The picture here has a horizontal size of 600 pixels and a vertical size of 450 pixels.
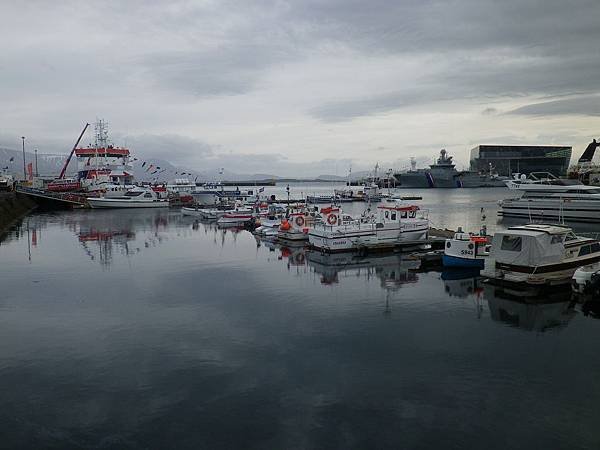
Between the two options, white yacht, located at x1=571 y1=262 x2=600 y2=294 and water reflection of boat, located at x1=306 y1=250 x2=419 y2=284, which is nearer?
white yacht, located at x1=571 y1=262 x2=600 y2=294

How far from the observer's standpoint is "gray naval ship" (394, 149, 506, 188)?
150 metres

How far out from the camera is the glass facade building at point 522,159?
160375mm

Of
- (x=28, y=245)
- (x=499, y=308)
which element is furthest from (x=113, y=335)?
(x=28, y=245)

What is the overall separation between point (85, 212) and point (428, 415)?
2284 inches

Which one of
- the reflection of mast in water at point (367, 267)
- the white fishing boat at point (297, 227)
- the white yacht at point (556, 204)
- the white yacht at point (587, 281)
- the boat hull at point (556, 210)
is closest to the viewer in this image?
the white yacht at point (587, 281)

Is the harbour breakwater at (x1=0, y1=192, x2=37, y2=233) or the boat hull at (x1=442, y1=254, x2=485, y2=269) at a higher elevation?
the harbour breakwater at (x1=0, y1=192, x2=37, y2=233)

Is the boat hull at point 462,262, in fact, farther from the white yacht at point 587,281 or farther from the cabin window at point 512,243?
the white yacht at point 587,281

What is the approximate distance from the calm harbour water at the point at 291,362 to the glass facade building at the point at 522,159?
513 feet

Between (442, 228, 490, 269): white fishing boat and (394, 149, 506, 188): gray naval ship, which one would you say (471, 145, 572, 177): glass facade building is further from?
(442, 228, 490, 269): white fishing boat

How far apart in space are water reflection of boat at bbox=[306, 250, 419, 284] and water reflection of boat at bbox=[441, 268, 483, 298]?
1.59m

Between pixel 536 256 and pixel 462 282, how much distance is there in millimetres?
3436

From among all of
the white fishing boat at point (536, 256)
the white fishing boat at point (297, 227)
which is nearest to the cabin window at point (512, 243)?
the white fishing boat at point (536, 256)

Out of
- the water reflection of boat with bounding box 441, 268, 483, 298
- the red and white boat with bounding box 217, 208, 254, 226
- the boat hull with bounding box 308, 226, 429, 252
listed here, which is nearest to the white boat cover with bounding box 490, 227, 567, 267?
the water reflection of boat with bounding box 441, 268, 483, 298

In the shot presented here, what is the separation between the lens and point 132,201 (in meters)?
67.2
